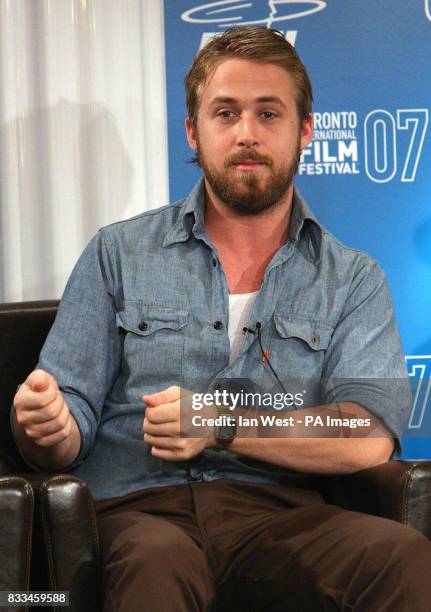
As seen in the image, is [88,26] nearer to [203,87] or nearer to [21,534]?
[203,87]

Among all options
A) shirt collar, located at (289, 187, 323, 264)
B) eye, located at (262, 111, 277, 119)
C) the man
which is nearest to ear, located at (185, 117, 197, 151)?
the man

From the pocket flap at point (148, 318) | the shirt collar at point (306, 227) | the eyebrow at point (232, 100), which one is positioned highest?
the eyebrow at point (232, 100)

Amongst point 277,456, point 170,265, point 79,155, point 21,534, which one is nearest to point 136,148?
point 79,155

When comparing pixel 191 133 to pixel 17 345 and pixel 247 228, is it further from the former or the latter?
pixel 17 345

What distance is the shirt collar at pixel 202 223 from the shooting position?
2330 mm

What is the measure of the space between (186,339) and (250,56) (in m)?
0.77

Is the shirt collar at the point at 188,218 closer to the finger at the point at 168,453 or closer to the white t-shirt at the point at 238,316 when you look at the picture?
the white t-shirt at the point at 238,316

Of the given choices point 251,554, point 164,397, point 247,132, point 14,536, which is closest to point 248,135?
point 247,132

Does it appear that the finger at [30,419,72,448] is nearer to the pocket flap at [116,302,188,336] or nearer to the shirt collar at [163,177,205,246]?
the pocket flap at [116,302,188,336]

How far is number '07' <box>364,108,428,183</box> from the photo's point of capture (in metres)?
2.98

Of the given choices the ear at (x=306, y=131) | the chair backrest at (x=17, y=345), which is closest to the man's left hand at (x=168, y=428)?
the chair backrest at (x=17, y=345)

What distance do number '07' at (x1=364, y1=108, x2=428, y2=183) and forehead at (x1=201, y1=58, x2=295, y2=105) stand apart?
66 cm

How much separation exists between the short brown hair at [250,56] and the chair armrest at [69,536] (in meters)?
1.14

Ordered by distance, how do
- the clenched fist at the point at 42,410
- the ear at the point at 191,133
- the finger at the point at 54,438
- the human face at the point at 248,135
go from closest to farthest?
the clenched fist at the point at 42,410 < the finger at the point at 54,438 < the human face at the point at 248,135 < the ear at the point at 191,133
